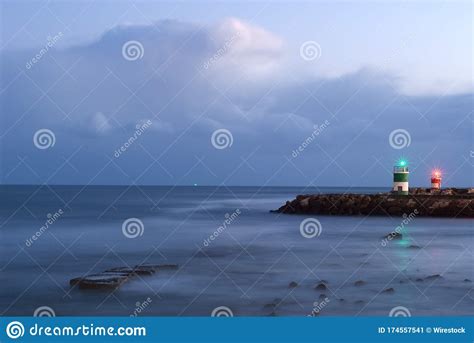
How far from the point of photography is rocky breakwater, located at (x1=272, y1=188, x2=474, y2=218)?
108 ft

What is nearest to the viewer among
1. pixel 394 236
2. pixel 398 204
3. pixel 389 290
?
pixel 389 290

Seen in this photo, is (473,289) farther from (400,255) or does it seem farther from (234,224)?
(234,224)

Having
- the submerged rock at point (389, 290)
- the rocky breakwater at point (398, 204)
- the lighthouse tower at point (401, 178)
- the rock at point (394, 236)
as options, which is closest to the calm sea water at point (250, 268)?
the submerged rock at point (389, 290)

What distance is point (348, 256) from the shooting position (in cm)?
1995

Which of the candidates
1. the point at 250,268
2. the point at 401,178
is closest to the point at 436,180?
the point at 401,178

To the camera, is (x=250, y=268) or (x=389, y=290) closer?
(x=389, y=290)

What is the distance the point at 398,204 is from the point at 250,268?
18123mm

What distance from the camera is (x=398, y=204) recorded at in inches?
1330

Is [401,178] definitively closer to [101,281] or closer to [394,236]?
[394,236]

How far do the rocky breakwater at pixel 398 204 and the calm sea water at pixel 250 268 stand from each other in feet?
6.34

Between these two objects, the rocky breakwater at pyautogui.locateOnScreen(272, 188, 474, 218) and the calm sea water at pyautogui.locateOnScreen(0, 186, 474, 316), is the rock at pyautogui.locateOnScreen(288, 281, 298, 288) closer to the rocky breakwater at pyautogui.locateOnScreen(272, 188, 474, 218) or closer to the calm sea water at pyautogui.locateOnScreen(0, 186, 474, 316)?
the calm sea water at pyautogui.locateOnScreen(0, 186, 474, 316)

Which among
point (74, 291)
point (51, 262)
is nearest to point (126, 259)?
point (51, 262)

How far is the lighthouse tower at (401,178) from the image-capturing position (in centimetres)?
3553

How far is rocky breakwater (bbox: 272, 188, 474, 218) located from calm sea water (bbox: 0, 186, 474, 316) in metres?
1.93
